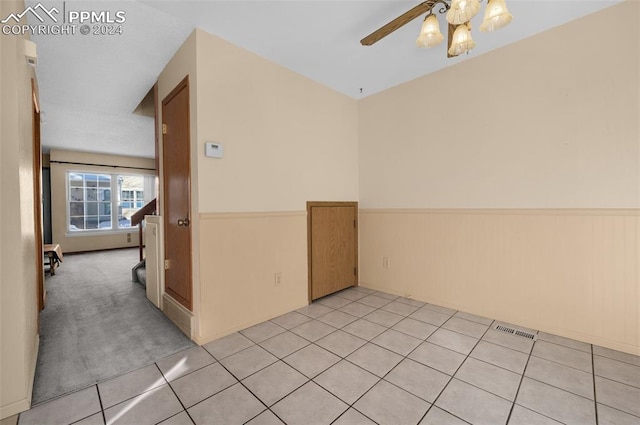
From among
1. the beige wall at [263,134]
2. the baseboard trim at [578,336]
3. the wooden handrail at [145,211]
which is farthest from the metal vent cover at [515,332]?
the wooden handrail at [145,211]

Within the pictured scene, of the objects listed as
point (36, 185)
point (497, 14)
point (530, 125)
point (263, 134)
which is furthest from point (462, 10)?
point (36, 185)

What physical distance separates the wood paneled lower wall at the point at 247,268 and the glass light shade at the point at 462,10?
6.84ft

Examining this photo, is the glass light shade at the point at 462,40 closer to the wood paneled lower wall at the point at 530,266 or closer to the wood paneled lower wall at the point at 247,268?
the wood paneled lower wall at the point at 530,266

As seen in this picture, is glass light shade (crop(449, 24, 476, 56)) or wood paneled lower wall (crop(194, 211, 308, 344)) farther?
wood paneled lower wall (crop(194, 211, 308, 344))

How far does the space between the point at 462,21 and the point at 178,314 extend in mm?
3155

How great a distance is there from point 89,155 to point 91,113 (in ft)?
12.1

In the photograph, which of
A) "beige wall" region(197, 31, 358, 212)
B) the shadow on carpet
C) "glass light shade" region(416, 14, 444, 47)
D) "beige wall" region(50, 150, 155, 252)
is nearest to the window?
"beige wall" region(50, 150, 155, 252)

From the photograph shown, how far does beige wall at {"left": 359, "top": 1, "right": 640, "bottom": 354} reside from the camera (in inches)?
82.0

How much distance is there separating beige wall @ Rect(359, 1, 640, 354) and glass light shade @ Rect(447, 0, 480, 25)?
139 cm

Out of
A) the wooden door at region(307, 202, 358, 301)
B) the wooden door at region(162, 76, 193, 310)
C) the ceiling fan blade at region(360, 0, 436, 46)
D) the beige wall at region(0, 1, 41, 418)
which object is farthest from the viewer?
the wooden door at region(307, 202, 358, 301)

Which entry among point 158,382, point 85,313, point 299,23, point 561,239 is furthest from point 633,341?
point 85,313

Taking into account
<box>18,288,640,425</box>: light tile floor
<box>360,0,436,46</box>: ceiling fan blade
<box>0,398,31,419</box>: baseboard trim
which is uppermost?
<box>360,0,436,46</box>: ceiling fan blade

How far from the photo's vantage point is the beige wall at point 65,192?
655 cm

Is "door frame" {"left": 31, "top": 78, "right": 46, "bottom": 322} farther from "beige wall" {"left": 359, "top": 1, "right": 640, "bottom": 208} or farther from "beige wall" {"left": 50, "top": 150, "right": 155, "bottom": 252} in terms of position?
"beige wall" {"left": 50, "top": 150, "right": 155, "bottom": 252}
